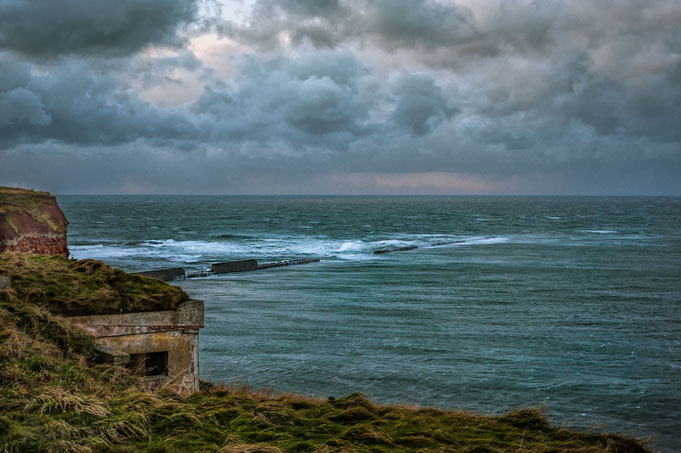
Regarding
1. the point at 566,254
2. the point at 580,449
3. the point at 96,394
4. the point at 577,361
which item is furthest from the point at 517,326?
the point at 566,254

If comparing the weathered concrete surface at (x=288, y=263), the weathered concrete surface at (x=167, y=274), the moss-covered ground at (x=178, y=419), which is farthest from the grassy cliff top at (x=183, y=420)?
the weathered concrete surface at (x=288, y=263)

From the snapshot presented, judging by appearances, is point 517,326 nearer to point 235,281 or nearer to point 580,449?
point 580,449

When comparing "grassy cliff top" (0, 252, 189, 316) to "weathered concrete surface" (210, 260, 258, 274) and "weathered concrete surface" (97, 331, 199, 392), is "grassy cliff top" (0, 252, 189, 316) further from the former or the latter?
"weathered concrete surface" (210, 260, 258, 274)

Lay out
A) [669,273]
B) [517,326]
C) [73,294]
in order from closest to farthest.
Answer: [73,294]
[517,326]
[669,273]

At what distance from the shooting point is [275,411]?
8508 mm

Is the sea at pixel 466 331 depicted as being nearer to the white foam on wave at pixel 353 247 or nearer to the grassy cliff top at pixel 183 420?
the grassy cliff top at pixel 183 420

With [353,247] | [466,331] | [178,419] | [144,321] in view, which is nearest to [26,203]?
[466,331]

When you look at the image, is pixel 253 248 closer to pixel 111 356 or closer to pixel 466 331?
pixel 466 331

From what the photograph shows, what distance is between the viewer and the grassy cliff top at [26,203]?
40.7 m

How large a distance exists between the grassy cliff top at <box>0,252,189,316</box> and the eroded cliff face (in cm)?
2918

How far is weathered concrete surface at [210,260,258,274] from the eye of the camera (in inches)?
1922

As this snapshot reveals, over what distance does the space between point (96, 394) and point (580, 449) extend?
21.1 feet

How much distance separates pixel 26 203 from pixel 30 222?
157 cm

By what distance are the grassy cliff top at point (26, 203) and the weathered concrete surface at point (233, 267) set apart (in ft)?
38.9
